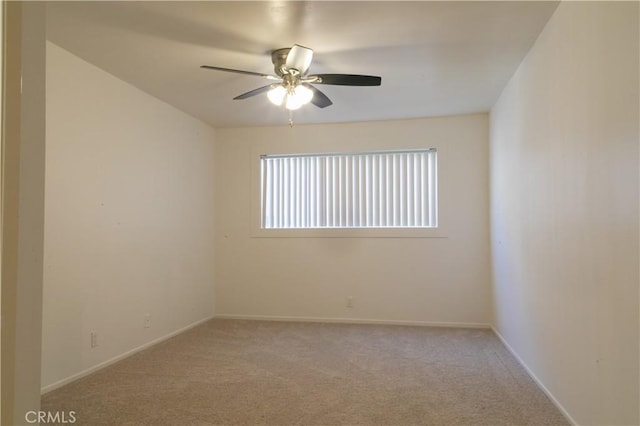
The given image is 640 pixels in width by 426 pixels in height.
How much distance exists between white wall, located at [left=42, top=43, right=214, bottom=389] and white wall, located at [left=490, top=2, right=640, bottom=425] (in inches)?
130

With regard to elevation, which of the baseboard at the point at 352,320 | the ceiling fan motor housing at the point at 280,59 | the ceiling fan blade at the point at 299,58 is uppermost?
the ceiling fan motor housing at the point at 280,59

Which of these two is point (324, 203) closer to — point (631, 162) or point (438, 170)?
point (438, 170)

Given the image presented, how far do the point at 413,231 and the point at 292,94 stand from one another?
8.29 feet

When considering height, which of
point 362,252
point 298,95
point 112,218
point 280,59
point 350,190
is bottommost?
point 362,252

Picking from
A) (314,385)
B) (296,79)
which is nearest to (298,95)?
(296,79)

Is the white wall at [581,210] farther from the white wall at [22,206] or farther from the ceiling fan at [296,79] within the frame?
the white wall at [22,206]

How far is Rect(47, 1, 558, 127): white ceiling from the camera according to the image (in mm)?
2342

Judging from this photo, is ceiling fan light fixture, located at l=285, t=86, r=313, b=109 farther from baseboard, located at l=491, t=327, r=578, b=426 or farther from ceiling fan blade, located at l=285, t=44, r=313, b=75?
baseboard, located at l=491, t=327, r=578, b=426

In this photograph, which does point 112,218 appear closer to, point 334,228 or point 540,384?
point 334,228

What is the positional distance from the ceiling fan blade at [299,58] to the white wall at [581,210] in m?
1.48

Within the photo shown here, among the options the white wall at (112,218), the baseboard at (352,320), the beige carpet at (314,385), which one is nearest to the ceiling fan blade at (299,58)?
the white wall at (112,218)

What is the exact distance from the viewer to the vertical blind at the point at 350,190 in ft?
15.7

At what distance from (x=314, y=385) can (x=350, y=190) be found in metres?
2.64

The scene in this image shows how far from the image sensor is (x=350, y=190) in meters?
4.95
